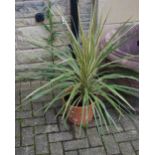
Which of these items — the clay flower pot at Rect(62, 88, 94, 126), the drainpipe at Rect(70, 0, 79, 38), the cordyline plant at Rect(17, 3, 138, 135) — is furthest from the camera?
the drainpipe at Rect(70, 0, 79, 38)

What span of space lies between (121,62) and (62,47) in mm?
724

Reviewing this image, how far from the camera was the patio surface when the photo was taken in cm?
226

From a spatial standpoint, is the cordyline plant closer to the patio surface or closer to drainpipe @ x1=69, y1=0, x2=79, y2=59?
the patio surface

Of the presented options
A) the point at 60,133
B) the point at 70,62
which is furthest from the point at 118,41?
the point at 60,133

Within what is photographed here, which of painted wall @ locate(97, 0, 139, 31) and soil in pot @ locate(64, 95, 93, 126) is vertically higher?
painted wall @ locate(97, 0, 139, 31)

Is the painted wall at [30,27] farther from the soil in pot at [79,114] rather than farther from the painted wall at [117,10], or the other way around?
the soil in pot at [79,114]

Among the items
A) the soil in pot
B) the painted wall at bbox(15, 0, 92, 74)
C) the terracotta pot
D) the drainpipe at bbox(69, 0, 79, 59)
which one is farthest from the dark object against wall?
the terracotta pot

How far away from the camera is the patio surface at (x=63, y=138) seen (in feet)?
7.43

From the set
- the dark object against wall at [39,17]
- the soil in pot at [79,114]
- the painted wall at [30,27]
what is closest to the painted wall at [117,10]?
the painted wall at [30,27]

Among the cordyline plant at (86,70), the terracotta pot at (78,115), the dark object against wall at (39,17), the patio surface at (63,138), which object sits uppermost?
the dark object against wall at (39,17)

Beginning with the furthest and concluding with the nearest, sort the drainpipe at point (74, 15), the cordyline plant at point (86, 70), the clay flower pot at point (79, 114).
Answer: the drainpipe at point (74, 15)
the clay flower pot at point (79, 114)
the cordyline plant at point (86, 70)

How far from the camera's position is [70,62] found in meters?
2.22

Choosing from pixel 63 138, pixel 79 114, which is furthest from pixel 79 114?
pixel 63 138
